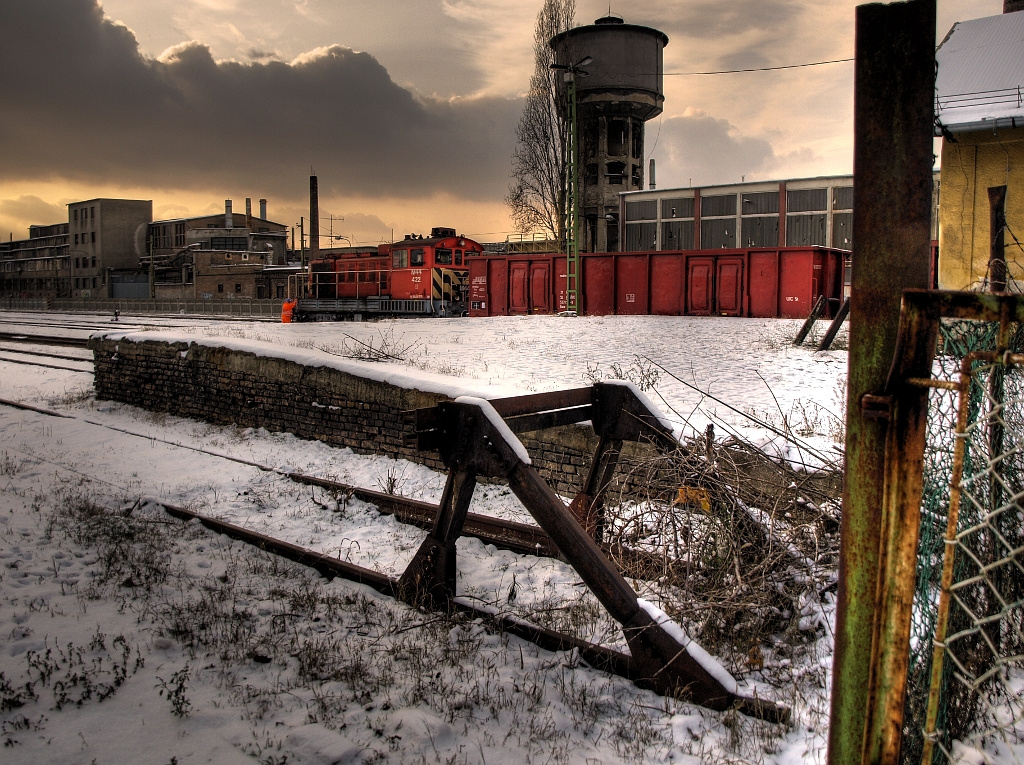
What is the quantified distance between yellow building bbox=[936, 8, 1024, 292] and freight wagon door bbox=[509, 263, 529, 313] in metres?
14.1

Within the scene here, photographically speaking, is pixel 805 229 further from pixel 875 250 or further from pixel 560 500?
pixel 875 250

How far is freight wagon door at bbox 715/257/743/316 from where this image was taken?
65.2 ft

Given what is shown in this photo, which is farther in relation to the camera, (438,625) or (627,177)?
(627,177)

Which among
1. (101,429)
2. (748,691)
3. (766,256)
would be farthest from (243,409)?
(766,256)

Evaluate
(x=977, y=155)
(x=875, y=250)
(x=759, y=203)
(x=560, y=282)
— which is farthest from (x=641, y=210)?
(x=875, y=250)

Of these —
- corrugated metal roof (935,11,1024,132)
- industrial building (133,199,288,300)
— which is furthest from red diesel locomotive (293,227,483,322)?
industrial building (133,199,288,300)

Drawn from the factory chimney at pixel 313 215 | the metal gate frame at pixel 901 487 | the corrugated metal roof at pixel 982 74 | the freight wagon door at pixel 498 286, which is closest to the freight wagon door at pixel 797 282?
the corrugated metal roof at pixel 982 74

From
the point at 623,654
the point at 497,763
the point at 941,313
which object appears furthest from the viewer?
the point at 623,654

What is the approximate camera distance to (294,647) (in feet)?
12.5

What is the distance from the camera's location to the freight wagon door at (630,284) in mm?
21625

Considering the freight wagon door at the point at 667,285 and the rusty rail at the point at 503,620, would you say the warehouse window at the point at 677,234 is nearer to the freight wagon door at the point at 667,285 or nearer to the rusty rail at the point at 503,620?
the freight wagon door at the point at 667,285

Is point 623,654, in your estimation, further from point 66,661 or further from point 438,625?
point 66,661

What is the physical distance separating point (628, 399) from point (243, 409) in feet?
23.5

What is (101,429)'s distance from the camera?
10391 mm
